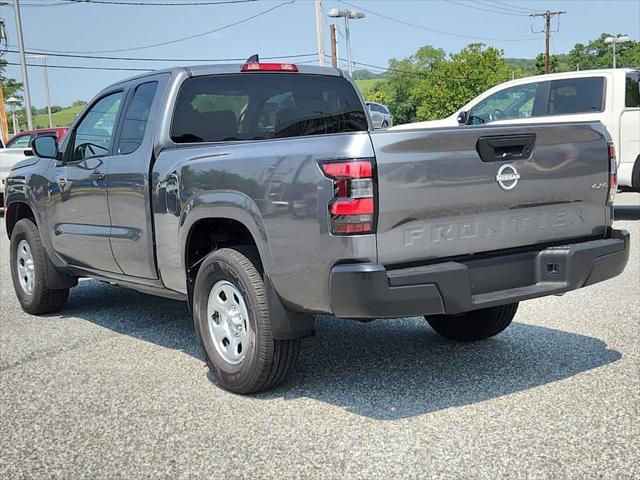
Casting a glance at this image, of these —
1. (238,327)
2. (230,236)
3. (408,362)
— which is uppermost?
(230,236)

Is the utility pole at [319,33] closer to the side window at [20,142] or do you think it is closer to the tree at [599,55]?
the side window at [20,142]

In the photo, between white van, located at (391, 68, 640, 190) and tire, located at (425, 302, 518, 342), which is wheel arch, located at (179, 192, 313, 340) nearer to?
tire, located at (425, 302, 518, 342)

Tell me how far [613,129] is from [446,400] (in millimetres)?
8252

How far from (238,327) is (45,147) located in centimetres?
277

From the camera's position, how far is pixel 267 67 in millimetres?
5469

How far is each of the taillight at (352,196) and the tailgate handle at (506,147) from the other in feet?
2.25

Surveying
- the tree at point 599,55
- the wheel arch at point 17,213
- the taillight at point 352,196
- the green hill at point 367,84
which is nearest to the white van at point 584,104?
the wheel arch at point 17,213

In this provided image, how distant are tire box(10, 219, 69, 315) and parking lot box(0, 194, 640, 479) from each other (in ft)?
Answer: 1.76

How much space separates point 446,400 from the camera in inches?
164

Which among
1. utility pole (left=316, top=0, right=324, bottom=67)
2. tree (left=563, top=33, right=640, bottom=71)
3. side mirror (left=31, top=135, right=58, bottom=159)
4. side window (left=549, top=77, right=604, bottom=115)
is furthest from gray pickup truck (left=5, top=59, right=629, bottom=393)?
tree (left=563, top=33, right=640, bottom=71)

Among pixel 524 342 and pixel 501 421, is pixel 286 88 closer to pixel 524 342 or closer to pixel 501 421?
pixel 524 342

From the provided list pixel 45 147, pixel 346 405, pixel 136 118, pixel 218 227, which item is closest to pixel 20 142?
pixel 45 147

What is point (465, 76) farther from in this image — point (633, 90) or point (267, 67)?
point (267, 67)

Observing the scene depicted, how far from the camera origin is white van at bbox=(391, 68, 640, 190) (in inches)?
439
